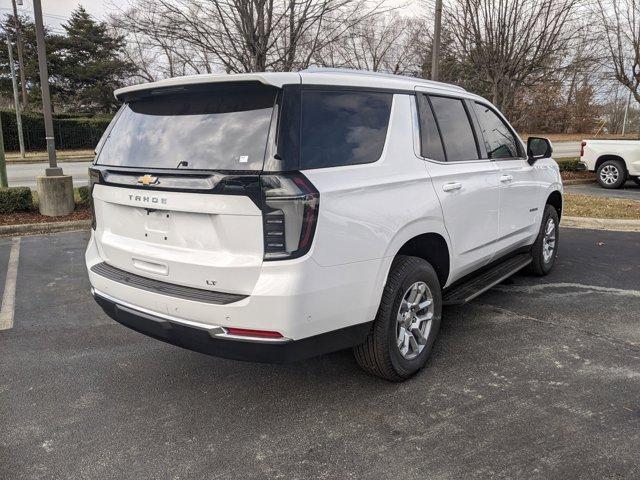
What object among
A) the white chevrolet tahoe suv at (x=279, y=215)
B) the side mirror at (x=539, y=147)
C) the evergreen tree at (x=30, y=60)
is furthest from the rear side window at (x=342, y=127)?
the evergreen tree at (x=30, y=60)

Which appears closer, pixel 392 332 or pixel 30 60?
pixel 392 332

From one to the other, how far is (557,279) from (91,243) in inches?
180

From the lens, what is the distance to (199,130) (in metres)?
2.88

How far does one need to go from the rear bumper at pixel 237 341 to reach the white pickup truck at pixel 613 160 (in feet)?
42.1

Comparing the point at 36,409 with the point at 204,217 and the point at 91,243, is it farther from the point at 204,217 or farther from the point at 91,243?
the point at 204,217

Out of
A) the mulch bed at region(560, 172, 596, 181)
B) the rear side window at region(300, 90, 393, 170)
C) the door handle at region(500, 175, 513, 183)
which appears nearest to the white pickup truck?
the mulch bed at region(560, 172, 596, 181)

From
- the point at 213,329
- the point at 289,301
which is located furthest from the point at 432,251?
the point at 213,329

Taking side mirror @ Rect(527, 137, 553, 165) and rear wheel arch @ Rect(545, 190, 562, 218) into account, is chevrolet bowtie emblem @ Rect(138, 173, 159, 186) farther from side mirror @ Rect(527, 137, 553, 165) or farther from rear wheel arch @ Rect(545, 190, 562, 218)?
rear wheel arch @ Rect(545, 190, 562, 218)

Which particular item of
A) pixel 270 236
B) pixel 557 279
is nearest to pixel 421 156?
pixel 270 236

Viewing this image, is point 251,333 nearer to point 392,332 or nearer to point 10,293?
point 392,332

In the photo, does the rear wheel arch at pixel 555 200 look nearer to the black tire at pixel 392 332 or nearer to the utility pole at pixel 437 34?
the black tire at pixel 392 332

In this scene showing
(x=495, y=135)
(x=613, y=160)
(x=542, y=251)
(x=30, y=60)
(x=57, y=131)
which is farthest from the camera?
(x=30, y=60)

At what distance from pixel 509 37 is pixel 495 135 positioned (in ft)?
30.4

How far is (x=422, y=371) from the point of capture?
11.8 feet
